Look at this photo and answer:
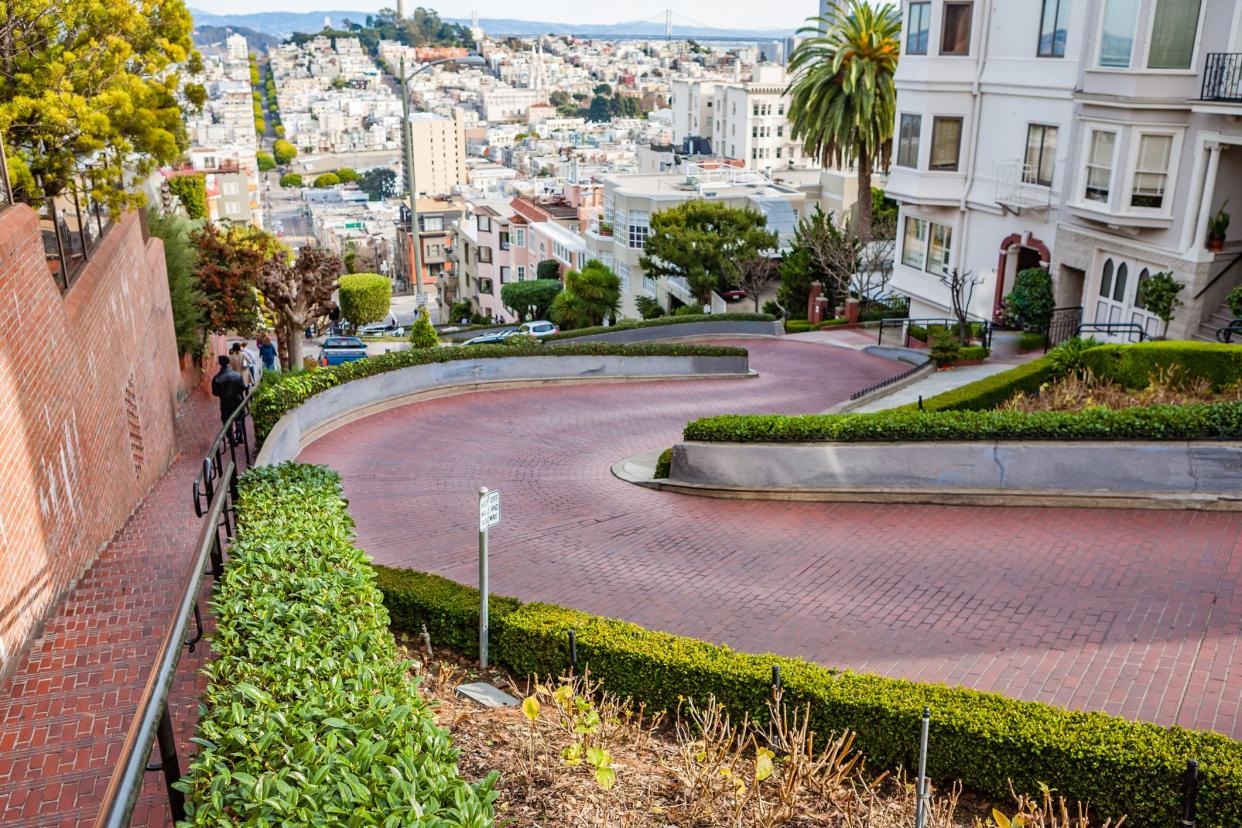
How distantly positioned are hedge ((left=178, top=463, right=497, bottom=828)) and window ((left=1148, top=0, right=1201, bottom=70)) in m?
21.8

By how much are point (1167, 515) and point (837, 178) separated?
5059 centimetres

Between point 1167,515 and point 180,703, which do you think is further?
point 1167,515

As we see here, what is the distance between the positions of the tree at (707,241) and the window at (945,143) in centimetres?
1381

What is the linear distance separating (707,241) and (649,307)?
487 inches

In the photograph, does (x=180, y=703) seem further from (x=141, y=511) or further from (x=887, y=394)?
(x=887, y=394)

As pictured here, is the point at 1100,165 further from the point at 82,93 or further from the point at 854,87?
the point at 82,93

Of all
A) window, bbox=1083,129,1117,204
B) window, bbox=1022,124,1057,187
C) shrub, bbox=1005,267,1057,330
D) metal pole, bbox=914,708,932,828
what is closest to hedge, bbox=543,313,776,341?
shrub, bbox=1005,267,1057,330

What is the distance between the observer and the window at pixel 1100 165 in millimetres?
23203

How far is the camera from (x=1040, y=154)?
1045 inches

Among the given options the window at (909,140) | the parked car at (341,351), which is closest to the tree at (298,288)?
the parked car at (341,351)

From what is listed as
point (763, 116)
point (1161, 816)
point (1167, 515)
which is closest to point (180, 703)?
point (1161, 816)

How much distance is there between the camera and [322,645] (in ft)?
18.9

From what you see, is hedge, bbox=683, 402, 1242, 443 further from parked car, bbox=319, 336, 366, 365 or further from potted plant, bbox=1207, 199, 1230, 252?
parked car, bbox=319, 336, 366, 365

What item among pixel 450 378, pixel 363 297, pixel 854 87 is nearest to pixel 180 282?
pixel 450 378
